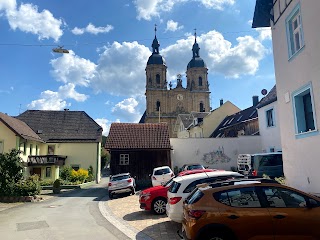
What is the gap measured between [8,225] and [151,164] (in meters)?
18.4

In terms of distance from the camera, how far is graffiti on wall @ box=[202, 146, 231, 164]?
31.1 metres

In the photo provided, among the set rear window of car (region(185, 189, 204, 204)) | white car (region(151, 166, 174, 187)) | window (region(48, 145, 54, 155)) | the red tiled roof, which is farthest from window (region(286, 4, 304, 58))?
window (region(48, 145, 54, 155))

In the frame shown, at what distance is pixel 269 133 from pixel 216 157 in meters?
6.00

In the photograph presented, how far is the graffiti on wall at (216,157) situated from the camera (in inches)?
1224

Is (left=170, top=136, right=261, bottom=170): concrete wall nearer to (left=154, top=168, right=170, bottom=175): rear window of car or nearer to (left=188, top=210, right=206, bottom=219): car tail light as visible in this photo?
(left=154, top=168, right=170, bottom=175): rear window of car

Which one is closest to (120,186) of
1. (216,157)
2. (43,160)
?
(216,157)

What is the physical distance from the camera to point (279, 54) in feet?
39.0

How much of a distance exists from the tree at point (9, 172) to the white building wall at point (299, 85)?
16.6 meters

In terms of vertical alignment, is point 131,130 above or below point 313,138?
above

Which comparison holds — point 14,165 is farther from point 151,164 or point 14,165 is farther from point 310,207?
point 310,207

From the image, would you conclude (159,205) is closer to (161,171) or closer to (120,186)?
(120,186)

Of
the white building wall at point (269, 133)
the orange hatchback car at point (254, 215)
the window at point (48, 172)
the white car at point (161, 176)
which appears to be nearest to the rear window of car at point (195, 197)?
the orange hatchback car at point (254, 215)

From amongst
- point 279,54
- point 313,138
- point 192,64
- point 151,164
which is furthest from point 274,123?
point 192,64

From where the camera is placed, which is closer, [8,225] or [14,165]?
[8,225]
